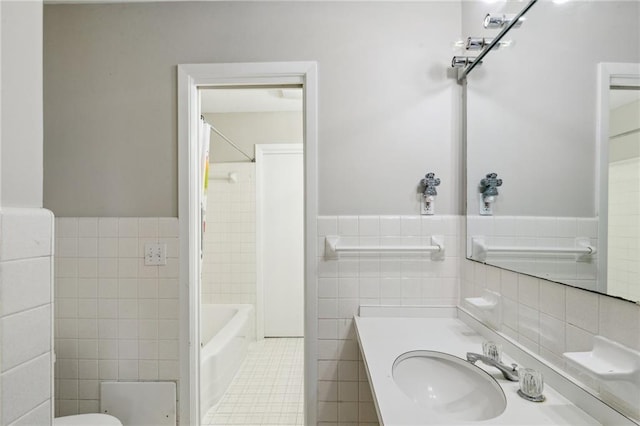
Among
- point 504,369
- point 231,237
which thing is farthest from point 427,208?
point 231,237

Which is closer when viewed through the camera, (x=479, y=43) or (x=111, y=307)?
(x=479, y=43)

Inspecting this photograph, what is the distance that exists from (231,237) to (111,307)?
60.8 inches

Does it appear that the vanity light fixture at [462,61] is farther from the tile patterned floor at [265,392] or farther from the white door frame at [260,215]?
the tile patterned floor at [265,392]

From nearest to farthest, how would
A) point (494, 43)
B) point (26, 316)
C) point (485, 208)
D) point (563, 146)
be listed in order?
point (26, 316) → point (563, 146) → point (494, 43) → point (485, 208)

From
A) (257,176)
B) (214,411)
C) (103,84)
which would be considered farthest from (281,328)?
(103,84)

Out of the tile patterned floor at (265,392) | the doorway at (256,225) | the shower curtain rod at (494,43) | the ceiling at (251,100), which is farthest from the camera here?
the doorway at (256,225)

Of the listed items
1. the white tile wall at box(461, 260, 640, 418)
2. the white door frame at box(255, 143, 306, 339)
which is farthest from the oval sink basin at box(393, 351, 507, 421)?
the white door frame at box(255, 143, 306, 339)

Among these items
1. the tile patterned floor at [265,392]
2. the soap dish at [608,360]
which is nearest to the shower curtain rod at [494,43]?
the soap dish at [608,360]

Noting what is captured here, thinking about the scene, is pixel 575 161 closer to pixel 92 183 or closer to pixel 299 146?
pixel 92 183

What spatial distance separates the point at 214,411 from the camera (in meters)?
1.96

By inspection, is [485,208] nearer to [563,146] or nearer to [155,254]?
[563,146]

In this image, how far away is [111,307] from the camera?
155 centimetres

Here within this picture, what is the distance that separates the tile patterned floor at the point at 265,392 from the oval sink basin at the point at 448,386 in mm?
1202

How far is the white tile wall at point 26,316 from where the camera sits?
498 millimetres
